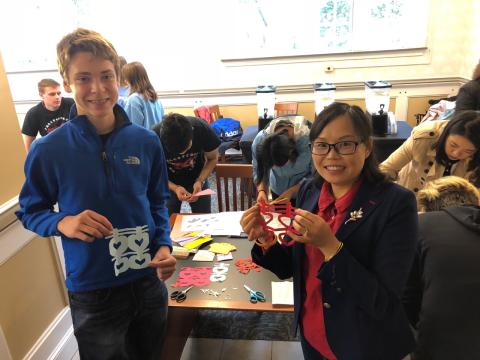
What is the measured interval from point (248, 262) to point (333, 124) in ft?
2.80

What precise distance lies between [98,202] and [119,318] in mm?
409

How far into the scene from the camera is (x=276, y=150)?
181cm

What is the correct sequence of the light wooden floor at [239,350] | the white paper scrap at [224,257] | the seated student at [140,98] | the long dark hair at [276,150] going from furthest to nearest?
1. the seated student at [140,98]
2. the light wooden floor at [239,350]
3. the long dark hair at [276,150]
4. the white paper scrap at [224,257]

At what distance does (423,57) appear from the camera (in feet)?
14.6

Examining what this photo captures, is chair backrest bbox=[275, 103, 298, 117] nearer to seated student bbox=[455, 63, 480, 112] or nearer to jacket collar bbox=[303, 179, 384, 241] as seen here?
seated student bbox=[455, 63, 480, 112]

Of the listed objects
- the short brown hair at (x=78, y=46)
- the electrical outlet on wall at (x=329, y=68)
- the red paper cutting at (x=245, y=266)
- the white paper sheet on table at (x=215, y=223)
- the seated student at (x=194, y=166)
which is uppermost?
the short brown hair at (x=78, y=46)

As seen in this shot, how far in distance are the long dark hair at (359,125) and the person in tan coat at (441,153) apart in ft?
3.72

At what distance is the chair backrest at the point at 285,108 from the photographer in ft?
14.4

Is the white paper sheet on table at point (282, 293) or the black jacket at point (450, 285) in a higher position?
the black jacket at point (450, 285)

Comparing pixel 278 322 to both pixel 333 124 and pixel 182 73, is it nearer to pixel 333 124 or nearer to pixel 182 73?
pixel 333 124

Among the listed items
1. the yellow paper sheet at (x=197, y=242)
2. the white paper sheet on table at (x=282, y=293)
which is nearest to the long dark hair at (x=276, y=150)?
the yellow paper sheet at (x=197, y=242)

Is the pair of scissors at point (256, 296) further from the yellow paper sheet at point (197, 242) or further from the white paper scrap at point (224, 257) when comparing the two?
the yellow paper sheet at point (197, 242)

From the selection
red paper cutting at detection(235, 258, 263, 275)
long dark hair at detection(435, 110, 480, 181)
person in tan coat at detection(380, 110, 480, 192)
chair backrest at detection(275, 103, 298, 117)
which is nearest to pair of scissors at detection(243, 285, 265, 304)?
red paper cutting at detection(235, 258, 263, 275)

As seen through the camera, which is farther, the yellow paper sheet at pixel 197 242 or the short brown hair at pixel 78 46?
the yellow paper sheet at pixel 197 242
